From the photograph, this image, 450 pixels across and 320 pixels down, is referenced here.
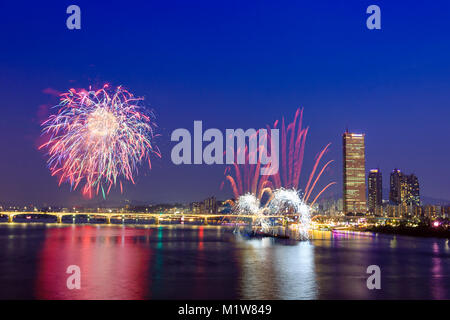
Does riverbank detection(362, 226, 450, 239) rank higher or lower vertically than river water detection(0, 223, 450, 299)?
lower

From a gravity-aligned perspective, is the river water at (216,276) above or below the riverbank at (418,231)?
above

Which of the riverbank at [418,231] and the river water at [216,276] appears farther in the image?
the riverbank at [418,231]

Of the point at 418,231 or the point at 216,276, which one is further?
the point at 418,231

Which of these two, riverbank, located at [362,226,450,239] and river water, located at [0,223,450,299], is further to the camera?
riverbank, located at [362,226,450,239]

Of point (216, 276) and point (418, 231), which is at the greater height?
point (216, 276)

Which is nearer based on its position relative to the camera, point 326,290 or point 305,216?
point 326,290

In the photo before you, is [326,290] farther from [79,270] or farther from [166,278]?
[79,270]
